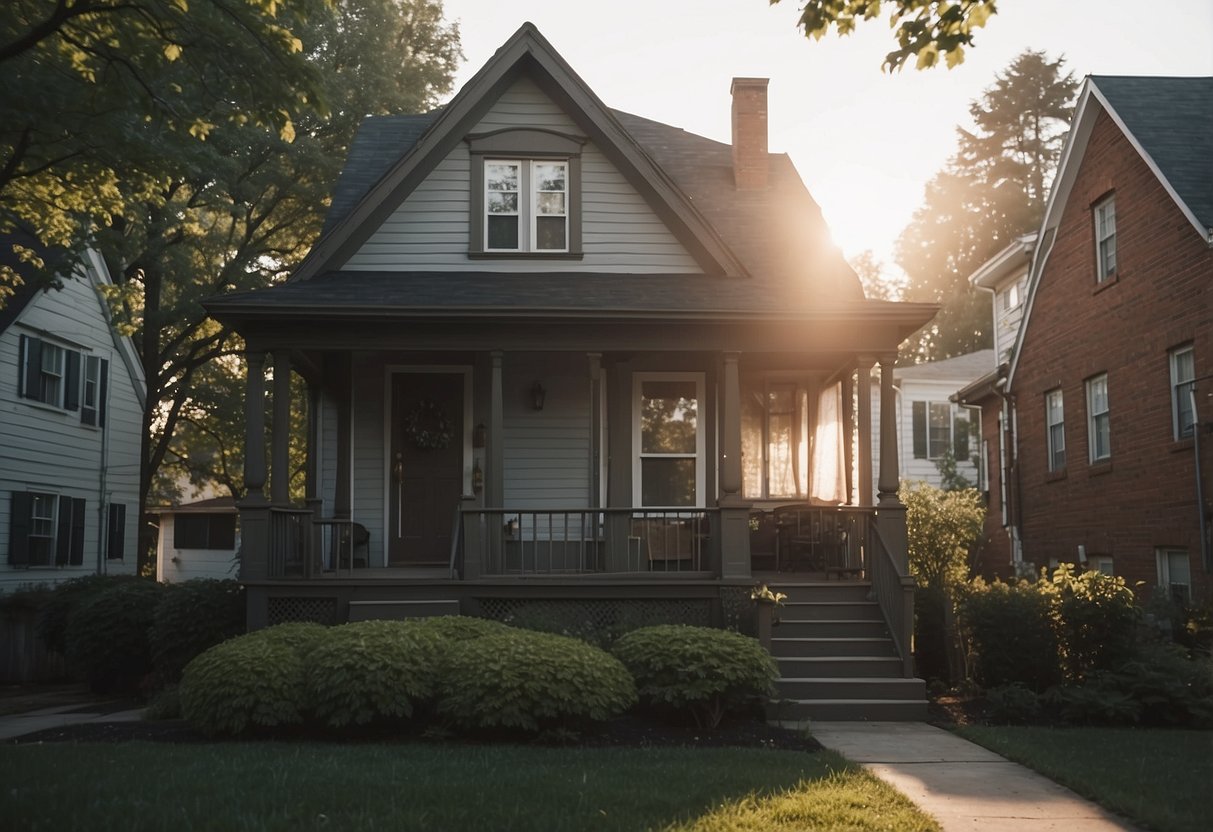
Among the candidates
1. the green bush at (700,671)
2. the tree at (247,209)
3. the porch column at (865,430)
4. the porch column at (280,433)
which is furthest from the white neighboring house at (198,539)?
the green bush at (700,671)

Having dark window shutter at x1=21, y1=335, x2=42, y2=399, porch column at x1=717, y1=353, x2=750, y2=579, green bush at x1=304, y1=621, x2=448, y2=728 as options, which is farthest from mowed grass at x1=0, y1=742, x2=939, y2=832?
dark window shutter at x1=21, y1=335, x2=42, y2=399

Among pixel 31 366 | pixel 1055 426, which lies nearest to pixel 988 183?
pixel 1055 426

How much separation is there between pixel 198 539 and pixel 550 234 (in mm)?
27343

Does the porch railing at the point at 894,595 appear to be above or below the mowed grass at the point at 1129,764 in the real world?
above

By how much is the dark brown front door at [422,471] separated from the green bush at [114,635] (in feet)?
10.1

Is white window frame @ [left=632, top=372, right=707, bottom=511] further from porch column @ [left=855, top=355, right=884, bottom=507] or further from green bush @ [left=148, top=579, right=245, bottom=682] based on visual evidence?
green bush @ [left=148, top=579, right=245, bottom=682]

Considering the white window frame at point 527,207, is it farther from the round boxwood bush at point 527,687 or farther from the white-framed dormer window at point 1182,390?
the white-framed dormer window at point 1182,390

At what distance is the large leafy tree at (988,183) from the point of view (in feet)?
158

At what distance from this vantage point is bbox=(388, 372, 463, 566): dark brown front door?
15234 mm

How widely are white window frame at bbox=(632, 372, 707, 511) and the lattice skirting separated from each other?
4.28 m

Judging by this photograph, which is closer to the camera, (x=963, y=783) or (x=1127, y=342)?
(x=963, y=783)

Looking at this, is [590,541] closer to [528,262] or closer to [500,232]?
[528,262]

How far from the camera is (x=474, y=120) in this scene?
1533cm

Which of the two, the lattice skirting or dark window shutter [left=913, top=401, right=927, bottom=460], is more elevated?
dark window shutter [left=913, top=401, right=927, bottom=460]
